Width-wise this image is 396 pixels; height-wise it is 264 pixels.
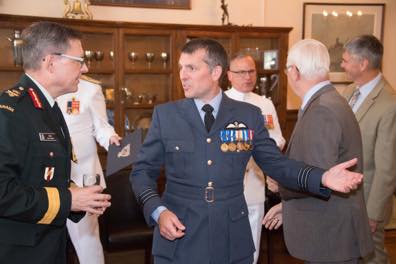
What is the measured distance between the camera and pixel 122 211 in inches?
135

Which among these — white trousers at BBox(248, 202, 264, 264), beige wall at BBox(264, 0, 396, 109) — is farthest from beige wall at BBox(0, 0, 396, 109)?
white trousers at BBox(248, 202, 264, 264)

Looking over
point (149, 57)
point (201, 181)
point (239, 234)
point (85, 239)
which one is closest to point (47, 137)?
point (201, 181)

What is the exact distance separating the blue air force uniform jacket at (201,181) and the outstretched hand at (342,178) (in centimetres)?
5

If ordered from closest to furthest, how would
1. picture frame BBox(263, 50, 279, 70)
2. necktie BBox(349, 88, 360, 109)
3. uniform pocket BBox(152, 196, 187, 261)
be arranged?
uniform pocket BBox(152, 196, 187, 261) → necktie BBox(349, 88, 360, 109) → picture frame BBox(263, 50, 279, 70)

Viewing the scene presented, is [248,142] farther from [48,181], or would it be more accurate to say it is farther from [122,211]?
[122,211]

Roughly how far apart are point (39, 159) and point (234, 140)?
2.59 ft

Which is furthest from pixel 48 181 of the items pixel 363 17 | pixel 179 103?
pixel 363 17

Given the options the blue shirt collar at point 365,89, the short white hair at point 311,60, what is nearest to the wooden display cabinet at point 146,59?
the blue shirt collar at point 365,89

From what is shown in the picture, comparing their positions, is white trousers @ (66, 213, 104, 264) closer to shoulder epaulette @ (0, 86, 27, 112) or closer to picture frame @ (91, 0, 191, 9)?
shoulder epaulette @ (0, 86, 27, 112)

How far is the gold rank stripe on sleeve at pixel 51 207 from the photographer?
60.2 inches

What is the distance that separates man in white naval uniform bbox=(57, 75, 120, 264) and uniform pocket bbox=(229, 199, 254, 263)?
1.32 metres

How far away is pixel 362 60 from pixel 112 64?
8.27ft

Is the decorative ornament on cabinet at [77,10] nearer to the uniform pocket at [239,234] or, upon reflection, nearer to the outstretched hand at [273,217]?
the outstretched hand at [273,217]

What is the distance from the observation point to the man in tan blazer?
2.55 m
